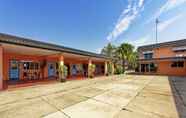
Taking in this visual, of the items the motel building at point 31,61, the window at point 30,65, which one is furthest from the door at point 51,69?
the window at point 30,65

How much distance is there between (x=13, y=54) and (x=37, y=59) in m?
2.73

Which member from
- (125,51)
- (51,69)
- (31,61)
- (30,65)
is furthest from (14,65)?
(125,51)

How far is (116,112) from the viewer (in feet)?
12.8

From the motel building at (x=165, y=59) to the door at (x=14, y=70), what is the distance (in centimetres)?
2399

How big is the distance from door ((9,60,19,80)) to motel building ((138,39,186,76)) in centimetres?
2399

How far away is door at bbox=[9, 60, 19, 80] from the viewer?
1205 centimetres

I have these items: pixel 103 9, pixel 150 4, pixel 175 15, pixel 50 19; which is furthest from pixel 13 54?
pixel 175 15

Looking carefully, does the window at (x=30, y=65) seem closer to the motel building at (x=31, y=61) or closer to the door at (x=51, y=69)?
the motel building at (x=31, y=61)

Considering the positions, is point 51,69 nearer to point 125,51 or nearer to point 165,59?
point 125,51

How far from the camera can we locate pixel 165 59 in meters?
22.3

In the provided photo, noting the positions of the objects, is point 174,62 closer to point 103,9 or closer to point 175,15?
point 175,15

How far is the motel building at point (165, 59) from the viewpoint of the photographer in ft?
70.3

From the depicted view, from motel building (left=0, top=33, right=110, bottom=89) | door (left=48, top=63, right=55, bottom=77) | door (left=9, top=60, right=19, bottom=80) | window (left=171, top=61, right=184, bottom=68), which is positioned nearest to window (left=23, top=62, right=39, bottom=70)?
motel building (left=0, top=33, right=110, bottom=89)

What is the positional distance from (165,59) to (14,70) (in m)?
24.9
